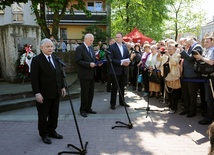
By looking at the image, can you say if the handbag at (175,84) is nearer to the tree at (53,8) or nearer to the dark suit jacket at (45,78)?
the dark suit jacket at (45,78)

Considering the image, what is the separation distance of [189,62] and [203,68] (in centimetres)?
53

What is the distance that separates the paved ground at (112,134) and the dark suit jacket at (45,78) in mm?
981

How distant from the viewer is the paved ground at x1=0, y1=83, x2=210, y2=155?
4391 millimetres

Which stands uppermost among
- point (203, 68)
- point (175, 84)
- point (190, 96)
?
point (203, 68)

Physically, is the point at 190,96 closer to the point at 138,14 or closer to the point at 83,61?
the point at 83,61

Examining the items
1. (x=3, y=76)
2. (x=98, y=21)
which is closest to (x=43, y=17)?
(x=3, y=76)

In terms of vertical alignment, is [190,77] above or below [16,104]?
above

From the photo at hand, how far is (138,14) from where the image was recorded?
22703 mm

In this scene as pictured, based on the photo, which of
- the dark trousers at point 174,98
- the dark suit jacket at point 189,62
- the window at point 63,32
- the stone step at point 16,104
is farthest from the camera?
the window at point 63,32

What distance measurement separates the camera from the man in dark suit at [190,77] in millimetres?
5824

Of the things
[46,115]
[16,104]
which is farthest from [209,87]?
[16,104]

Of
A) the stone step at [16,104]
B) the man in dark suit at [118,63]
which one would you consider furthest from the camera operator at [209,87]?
the stone step at [16,104]

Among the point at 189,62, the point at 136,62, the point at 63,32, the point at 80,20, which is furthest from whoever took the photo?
the point at 63,32

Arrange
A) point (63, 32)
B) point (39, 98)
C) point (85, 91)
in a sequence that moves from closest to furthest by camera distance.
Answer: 1. point (39, 98)
2. point (85, 91)
3. point (63, 32)
